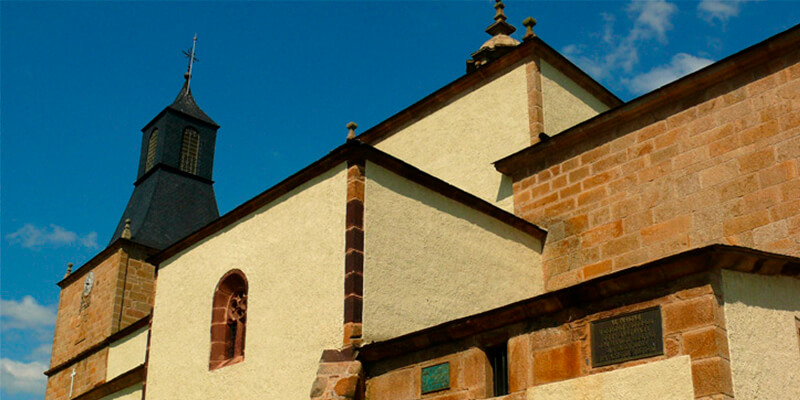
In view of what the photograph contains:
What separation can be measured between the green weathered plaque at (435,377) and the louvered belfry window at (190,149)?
19958 mm

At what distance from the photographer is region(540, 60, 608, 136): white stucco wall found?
13773 millimetres

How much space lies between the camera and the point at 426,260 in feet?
33.7

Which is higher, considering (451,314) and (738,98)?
(738,98)

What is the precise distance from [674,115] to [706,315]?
16.7 feet

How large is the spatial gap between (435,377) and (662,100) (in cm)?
504

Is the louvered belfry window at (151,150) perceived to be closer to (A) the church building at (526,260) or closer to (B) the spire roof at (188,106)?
(B) the spire roof at (188,106)

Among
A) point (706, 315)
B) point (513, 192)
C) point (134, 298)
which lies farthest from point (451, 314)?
point (134, 298)

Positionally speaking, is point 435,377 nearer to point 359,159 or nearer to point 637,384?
point 637,384

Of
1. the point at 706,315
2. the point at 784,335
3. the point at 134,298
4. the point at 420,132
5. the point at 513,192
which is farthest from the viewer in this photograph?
the point at 134,298

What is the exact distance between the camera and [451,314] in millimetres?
10250

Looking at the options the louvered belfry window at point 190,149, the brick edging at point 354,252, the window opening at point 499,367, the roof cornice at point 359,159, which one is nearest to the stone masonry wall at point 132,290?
the louvered belfry window at point 190,149

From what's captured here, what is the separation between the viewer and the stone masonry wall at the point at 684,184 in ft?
32.0

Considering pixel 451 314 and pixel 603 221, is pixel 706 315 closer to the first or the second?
pixel 451 314

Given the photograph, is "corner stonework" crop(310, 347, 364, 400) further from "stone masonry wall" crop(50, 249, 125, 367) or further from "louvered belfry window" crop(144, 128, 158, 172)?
"louvered belfry window" crop(144, 128, 158, 172)
